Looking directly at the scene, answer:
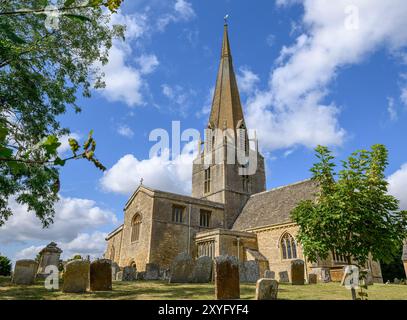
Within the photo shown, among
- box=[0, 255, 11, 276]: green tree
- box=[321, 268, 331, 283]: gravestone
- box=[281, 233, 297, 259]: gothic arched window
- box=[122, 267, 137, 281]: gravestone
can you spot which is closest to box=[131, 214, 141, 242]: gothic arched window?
box=[122, 267, 137, 281]: gravestone

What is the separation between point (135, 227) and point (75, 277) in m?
16.9

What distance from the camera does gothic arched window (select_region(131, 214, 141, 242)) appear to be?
25688 mm

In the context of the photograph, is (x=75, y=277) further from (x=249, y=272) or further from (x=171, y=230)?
(x=171, y=230)

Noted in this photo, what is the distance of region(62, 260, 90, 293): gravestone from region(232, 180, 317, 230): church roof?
52.8ft

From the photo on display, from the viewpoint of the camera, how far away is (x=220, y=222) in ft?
92.1

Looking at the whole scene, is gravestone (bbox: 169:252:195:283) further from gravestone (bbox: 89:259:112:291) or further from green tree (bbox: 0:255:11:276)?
green tree (bbox: 0:255:11:276)

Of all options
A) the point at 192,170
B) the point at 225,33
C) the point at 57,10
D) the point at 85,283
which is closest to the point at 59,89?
the point at 85,283

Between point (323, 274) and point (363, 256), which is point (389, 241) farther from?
point (323, 274)

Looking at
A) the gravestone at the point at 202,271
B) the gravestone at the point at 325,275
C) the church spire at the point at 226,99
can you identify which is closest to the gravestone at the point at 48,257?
the gravestone at the point at 202,271

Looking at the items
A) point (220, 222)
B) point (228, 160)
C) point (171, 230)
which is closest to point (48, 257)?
point (171, 230)

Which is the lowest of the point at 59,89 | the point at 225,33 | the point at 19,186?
the point at 19,186

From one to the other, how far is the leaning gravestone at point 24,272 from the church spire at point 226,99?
86.9ft
